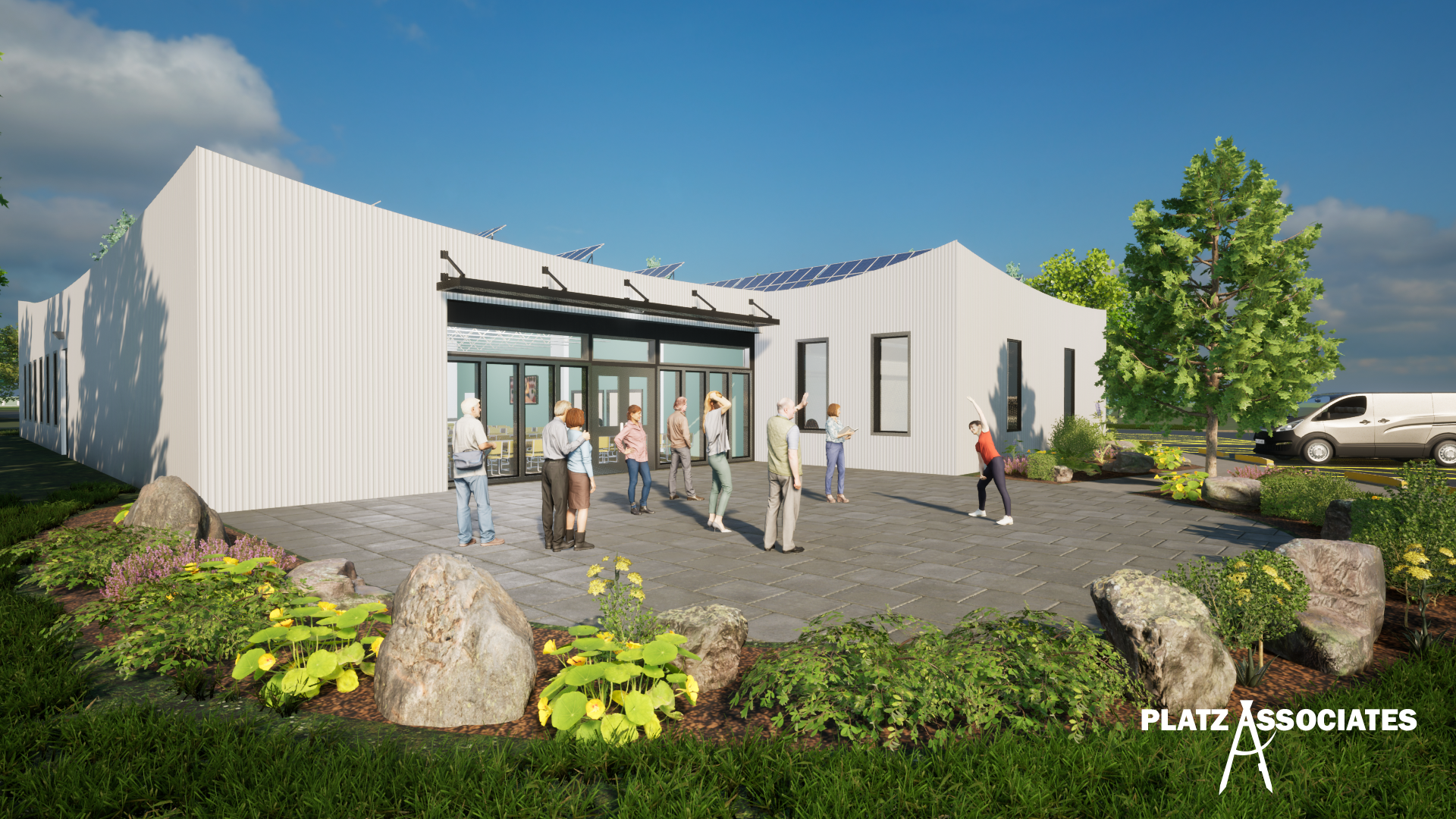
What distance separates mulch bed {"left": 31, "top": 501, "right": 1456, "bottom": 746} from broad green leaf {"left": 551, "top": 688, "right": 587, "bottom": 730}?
245mm

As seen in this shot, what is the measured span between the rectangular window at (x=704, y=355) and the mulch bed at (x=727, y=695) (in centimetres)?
1236

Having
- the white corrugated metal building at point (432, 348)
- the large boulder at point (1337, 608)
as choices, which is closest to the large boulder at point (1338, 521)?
the large boulder at point (1337, 608)

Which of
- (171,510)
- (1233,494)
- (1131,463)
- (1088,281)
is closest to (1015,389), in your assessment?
(1131,463)

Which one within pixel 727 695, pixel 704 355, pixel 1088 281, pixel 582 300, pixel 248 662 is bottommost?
pixel 727 695

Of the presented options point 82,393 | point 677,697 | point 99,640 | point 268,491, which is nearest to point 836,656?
point 677,697

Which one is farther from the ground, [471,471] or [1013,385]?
[1013,385]

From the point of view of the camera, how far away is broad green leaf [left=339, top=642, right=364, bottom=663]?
342 centimetres

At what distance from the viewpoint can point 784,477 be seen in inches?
277

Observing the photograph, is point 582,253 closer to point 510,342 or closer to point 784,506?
point 510,342

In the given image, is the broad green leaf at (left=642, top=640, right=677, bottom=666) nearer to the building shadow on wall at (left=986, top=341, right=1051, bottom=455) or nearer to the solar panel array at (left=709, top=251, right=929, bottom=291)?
the building shadow on wall at (left=986, top=341, right=1051, bottom=455)

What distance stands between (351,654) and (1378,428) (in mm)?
22048

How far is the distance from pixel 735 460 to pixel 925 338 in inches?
227

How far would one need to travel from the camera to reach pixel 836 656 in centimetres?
327

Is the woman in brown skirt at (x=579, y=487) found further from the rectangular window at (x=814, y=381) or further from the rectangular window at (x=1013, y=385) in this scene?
the rectangular window at (x=1013, y=385)
